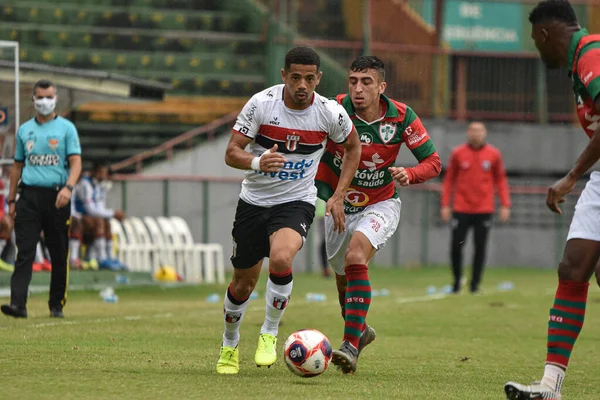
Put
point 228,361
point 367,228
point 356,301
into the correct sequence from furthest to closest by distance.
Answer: point 367,228 < point 356,301 < point 228,361

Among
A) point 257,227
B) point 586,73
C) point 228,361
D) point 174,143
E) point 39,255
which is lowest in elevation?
point 39,255

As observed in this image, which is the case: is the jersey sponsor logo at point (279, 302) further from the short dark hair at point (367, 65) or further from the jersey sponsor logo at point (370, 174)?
the short dark hair at point (367, 65)

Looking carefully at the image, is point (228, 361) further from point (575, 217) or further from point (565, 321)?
point (575, 217)

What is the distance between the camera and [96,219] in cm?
1992

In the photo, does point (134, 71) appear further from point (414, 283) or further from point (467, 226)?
point (467, 226)

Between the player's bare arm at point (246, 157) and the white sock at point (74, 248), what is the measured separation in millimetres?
12133

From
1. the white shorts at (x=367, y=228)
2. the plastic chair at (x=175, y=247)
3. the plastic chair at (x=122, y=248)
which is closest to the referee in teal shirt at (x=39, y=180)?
the white shorts at (x=367, y=228)

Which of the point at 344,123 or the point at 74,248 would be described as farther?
the point at 74,248

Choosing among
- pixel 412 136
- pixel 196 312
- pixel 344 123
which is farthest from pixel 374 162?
pixel 196 312

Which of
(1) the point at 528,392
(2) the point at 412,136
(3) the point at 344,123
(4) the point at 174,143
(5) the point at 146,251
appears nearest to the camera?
(1) the point at 528,392

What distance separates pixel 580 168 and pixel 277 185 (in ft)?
7.98

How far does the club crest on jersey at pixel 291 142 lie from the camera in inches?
321

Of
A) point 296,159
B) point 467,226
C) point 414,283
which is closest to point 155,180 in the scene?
point 414,283

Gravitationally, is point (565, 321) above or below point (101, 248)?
above
